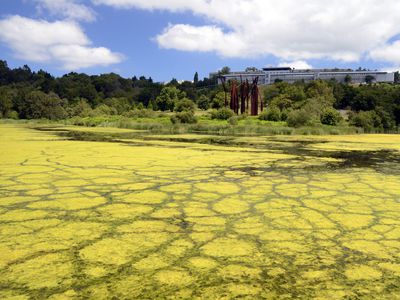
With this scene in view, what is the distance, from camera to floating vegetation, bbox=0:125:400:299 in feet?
9.70

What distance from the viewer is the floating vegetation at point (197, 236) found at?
2.96 m

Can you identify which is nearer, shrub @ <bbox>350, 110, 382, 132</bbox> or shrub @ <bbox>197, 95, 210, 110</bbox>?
shrub @ <bbox>350, 110, 382, 132</bbox>

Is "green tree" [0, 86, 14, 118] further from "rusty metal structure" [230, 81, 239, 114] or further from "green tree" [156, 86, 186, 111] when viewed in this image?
"rusty metal structure" [230, 81, 239, 114]

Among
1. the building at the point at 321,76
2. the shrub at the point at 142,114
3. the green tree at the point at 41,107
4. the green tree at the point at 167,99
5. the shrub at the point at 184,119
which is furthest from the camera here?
the building at the point at 321,76

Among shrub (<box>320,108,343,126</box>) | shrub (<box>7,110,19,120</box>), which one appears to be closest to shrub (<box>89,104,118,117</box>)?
shrub (<box>7,110,19,120</box>)

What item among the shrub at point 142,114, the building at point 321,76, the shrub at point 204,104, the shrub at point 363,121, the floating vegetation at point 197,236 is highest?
the building at point 321,76

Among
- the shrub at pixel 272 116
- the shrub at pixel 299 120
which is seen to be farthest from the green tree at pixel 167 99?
the shrub at pixel 299 120

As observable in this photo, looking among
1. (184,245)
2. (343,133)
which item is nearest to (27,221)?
(184,245)

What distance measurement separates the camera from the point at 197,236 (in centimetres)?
406

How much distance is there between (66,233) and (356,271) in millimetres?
2875

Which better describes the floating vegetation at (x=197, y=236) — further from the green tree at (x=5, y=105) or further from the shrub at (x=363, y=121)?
A: the green tree at (x=5, y=105)

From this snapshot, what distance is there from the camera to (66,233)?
13.4 feet

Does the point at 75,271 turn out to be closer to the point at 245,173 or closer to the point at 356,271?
the point at 356,271

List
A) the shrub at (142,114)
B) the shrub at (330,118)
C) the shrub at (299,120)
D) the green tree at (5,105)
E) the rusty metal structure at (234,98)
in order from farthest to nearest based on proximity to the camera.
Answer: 1. the green tree at (5,105)
2. the shrub at (142,114)
3. the rusty metal structure at (234,98)
4. the shrub at (330,118)
5. the shrub at (299,120)
